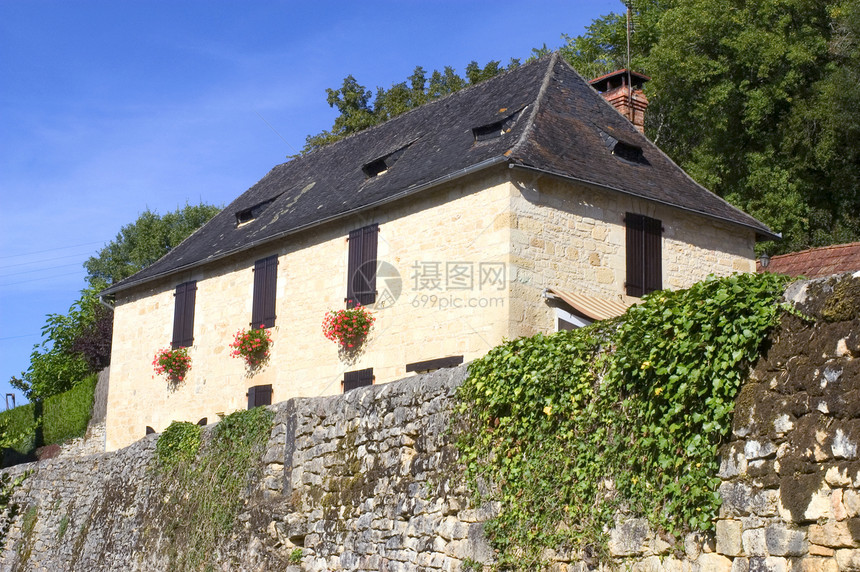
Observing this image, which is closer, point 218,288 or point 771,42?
point 218,288

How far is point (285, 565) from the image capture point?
895cm

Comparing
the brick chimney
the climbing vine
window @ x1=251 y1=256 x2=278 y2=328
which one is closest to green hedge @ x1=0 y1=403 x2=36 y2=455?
window @ x1=251 y1=256 x2=278 y2=328

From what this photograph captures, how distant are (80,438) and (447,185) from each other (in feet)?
46.2

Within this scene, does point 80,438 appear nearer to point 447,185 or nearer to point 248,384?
point 248,384

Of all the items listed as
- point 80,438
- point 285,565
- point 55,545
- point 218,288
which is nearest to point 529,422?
point 285,565

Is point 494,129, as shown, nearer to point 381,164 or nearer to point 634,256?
point 381,164

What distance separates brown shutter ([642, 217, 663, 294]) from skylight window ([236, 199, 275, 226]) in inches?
304

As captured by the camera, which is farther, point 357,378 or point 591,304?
point 357,378

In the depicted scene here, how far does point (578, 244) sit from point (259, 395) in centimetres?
613

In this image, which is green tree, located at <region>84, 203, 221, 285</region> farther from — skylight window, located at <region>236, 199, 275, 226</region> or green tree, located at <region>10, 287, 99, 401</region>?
skylight window, located at <region>236, 199, 275, 226</region>

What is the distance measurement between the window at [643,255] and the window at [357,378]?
155 inches

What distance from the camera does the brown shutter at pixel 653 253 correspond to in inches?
562

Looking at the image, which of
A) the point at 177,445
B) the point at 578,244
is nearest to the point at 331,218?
the point at 578,244

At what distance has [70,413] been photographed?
2419cm
